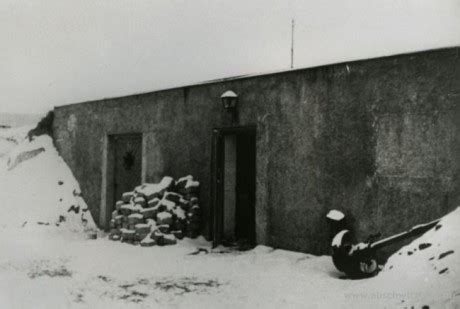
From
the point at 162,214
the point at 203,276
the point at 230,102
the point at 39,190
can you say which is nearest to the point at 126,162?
the point at 39,190

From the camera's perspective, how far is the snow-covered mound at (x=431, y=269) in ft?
15.3

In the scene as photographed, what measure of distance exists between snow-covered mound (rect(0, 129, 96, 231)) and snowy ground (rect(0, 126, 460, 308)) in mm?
803

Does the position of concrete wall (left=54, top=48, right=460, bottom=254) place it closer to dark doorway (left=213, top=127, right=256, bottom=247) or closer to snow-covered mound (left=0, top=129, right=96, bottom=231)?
dark doorway (left=213, top=127, right=256, bottom=247)

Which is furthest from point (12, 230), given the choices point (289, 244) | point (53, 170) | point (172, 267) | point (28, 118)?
point (28, 118)

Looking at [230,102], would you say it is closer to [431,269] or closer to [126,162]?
[126,162]

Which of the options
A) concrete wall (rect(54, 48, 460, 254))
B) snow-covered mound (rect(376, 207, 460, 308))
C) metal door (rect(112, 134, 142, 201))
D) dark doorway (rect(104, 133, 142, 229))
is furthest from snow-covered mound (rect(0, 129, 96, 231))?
snow-covered mound (rect(376, 207, 460, 308))

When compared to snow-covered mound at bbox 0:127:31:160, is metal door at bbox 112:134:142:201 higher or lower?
lower

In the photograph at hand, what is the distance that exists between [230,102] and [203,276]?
343cm

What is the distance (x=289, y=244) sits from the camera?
27.2 feet

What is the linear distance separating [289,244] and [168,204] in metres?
2.75

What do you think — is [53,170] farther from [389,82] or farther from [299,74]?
[389,82]

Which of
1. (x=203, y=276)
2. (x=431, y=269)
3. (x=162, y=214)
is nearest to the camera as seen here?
(x=431, y=269)

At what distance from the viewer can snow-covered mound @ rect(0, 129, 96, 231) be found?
11.8 meters

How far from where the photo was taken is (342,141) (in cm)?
762
